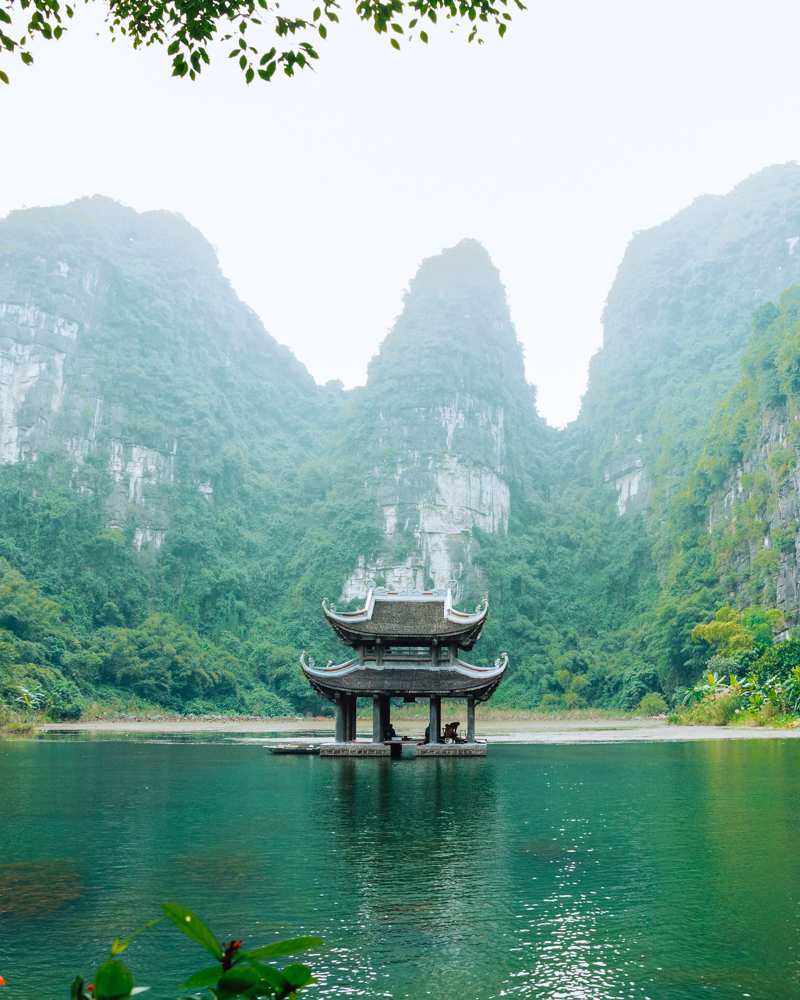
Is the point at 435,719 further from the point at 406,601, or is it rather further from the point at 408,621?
the point at 406,601

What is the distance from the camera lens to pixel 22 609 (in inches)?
1956

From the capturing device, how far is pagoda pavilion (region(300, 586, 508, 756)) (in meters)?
22.7

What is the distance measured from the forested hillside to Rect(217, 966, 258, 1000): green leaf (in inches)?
1764

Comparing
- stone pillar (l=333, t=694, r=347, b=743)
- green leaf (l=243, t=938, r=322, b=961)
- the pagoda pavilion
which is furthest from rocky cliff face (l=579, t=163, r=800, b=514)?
green leaf (l=243, t=938, r=322, b=961)

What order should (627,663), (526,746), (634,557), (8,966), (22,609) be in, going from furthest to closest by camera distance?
1. (634,557)
2. (627,663)
3. (22,609)
4. (526,746)
5. (8,966)

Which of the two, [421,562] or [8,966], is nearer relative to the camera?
[8,966]

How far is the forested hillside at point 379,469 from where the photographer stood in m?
57.2

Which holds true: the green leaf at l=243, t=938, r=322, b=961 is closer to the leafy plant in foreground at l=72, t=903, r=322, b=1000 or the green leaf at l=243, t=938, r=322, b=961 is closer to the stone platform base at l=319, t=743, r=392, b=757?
the leafy plant in foreground at l=72, t=903, r=322, b=1000

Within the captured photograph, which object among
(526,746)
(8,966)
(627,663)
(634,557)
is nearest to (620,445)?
(634,557)

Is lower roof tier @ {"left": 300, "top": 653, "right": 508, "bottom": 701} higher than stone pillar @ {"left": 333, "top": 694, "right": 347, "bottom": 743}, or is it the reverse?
lower roof tier @ {"left": 300, "top": 653, "right": 508, "bottom": 701}

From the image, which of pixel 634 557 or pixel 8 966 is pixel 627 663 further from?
pixel 8 966

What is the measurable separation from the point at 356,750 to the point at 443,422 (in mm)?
67512

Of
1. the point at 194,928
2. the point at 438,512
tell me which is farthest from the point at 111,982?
the point at 438,512

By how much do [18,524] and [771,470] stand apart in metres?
57.2
